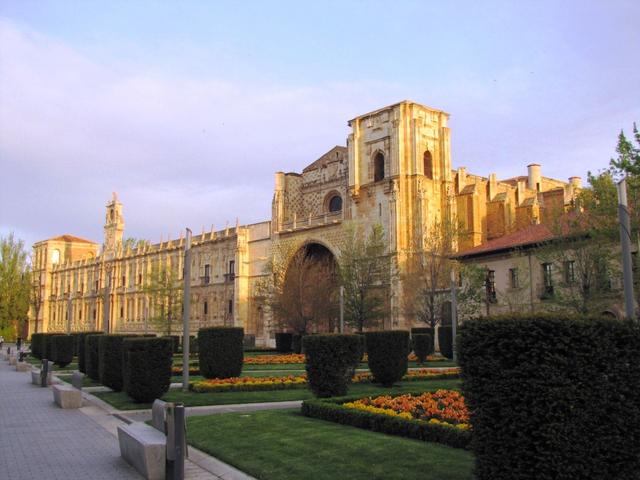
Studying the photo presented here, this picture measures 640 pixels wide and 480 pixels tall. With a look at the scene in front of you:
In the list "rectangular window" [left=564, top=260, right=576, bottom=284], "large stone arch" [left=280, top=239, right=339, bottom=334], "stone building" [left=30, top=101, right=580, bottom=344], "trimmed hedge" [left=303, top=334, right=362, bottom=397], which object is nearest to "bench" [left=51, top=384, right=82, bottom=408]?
"trimmed hedge" [left=303, top=334, right=362, bottom=397]

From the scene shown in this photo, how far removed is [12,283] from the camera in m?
72.3

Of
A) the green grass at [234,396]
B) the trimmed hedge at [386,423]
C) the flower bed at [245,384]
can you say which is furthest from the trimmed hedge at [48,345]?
the trimmed hedge at [386,423]

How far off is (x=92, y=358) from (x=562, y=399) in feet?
65.0

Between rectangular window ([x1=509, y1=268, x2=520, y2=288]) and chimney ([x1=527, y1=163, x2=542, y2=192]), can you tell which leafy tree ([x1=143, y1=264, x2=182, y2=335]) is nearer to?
rectangular window ([x1=509, y1=268, x2=520, y2=288])

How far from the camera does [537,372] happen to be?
5789 mm

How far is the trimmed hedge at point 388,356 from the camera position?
63.6ft

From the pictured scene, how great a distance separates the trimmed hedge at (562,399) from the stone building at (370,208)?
31261 millimetres

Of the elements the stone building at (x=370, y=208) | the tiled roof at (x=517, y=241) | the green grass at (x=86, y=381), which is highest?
the stone building at (x=370, y=208)

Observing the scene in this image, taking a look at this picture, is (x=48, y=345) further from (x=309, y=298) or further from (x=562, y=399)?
(x=562, y=399)

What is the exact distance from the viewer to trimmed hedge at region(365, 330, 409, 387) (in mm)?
19391

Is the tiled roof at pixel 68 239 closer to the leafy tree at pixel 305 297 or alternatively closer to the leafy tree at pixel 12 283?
the leafy tree at pixel 12 283

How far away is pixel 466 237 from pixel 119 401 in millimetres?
35844

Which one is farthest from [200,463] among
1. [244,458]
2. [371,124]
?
[371,124]

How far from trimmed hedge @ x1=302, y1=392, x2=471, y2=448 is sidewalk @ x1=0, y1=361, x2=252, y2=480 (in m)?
3.05
